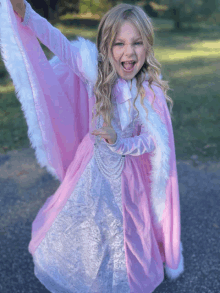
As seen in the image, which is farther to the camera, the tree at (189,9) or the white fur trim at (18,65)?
the tree at (189,9)

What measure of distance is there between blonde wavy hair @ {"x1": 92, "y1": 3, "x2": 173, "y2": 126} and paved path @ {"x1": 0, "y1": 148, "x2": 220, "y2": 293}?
1318 millimetres

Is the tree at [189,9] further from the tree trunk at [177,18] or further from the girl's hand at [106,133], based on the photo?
the girl's hand at [106,133]


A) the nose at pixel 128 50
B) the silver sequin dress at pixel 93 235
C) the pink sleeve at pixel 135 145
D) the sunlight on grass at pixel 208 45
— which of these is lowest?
the sunlight on grass at pixel 208 45

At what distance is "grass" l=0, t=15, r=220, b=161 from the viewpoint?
13.7 feet

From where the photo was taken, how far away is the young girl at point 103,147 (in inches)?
61.9

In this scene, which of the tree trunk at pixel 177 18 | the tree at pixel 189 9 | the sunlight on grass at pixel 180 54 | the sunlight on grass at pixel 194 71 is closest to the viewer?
the sunlight on grass at pixel 194 71

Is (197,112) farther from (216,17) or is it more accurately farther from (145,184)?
(216,17)

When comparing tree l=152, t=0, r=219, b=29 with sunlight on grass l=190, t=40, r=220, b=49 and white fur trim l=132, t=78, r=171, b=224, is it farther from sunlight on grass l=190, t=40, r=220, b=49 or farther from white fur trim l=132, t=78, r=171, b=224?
white fur trim l=132, t=78, r=171, b=224

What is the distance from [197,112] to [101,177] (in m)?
4.03

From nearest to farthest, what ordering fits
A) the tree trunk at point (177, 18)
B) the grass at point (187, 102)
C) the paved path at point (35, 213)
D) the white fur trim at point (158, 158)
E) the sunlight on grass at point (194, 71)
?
the white fur trim at point (158, 158)
the paved path at point (35, 213)
the grass at point (187, 102)
the sunlight on grass at point (194, 71)
the tree trunk at point (177, 18)

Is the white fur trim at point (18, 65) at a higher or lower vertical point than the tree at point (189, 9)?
higher

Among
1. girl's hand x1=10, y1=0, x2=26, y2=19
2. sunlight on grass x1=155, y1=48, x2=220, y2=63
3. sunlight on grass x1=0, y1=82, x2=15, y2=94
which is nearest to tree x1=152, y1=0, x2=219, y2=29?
sunlight on grass x1=155, y1=48, x2=220, y2=63

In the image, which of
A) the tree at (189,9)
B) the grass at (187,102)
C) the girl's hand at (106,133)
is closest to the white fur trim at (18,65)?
the girl's hand at (106,133)

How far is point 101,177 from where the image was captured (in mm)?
1775
